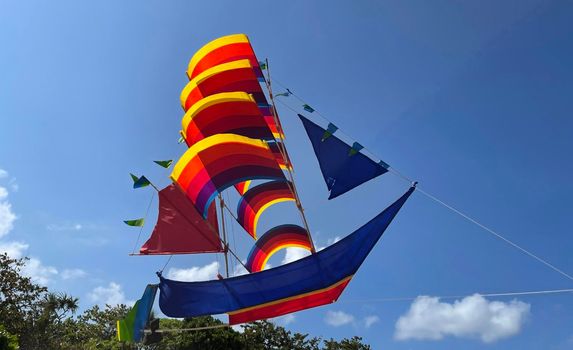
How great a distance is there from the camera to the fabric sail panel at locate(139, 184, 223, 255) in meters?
13.9

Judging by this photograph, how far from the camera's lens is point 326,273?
1003 cm

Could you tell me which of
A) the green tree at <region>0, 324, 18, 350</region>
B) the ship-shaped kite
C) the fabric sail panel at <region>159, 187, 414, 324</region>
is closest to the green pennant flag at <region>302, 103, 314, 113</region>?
the ship-shaped kite

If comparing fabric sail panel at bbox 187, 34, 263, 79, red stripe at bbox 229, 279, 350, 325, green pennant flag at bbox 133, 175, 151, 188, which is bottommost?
red stripe at bbox 229, 279, 350, 325

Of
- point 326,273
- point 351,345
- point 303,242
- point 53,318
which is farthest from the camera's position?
point 351,345

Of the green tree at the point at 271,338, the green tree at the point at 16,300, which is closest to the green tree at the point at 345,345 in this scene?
the green tree at the point at 271,338

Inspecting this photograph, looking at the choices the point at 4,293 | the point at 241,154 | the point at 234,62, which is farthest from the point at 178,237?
the point at 4,293

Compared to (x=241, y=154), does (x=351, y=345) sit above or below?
above

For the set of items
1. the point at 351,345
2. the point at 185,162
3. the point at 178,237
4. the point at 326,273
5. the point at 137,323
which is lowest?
the point at 137,323

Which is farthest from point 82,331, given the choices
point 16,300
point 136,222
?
point 136,222

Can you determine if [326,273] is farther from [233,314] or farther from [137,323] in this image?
[137,323]

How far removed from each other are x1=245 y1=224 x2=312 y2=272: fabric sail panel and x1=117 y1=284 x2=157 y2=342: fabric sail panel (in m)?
3.46

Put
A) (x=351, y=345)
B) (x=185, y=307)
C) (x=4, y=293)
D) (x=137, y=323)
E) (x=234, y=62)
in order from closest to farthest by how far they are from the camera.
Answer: (x=185, y=307) < (x=137, y=323) < (x=234, y=62) < (x=4, y=293) < (x=351, y=345)

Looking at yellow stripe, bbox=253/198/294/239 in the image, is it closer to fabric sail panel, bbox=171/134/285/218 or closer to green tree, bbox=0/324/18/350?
fabric sail panel, bbox=171/134/285/218

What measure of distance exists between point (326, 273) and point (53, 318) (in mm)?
32184
